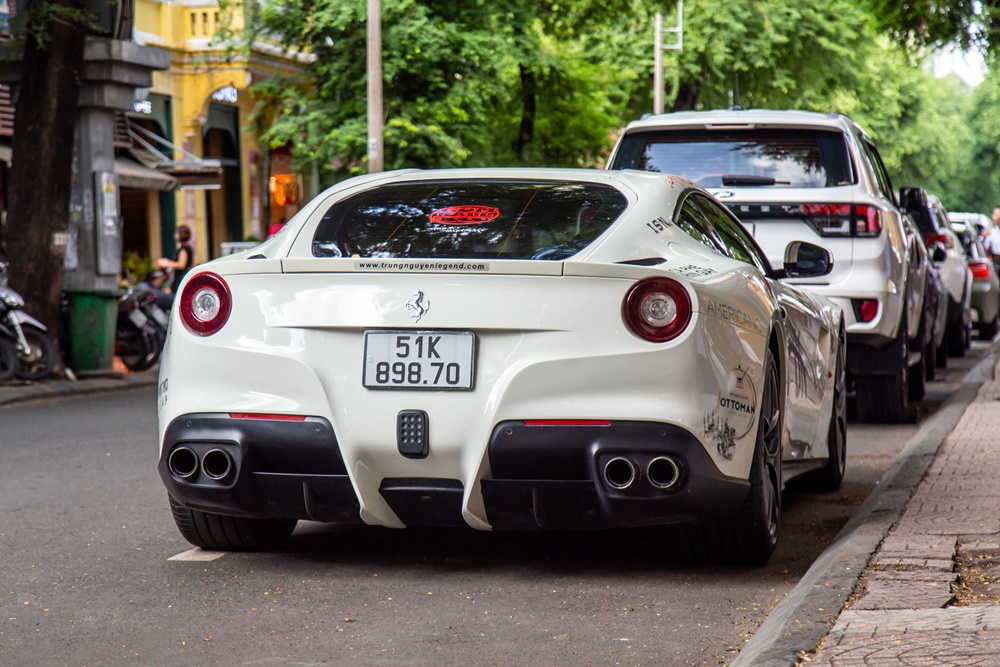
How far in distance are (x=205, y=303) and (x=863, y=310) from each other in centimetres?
543

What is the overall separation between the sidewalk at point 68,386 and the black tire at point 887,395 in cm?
616

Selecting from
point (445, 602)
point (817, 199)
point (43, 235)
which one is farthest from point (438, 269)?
point (43, 235)

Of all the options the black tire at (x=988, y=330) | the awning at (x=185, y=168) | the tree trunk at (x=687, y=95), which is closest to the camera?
the black tire at (x=988, y=330)

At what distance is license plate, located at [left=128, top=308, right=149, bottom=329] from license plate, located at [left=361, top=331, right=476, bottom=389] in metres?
12.7

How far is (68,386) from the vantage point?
14797mm

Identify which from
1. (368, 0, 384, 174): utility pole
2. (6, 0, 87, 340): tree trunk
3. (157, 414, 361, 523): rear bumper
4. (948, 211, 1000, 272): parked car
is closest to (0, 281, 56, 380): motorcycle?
(6, 0, 87, 340): tree trunk

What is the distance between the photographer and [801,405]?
664 cm

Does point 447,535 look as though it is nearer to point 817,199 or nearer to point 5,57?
point 817,199

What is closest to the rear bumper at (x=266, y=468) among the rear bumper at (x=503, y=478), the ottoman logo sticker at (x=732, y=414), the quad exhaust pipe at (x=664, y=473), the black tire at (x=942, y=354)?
the rear bumper at (x=503, y=478)

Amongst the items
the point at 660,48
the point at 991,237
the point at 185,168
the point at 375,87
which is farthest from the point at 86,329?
the point at 660,48

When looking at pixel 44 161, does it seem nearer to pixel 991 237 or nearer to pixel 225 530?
pixel 225 530

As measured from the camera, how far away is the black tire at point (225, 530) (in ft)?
19.4

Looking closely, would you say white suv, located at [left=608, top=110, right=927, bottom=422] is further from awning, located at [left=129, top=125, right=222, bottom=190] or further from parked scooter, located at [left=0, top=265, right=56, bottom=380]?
awning, located at [left=129, top=125, right=222, bottom=190]

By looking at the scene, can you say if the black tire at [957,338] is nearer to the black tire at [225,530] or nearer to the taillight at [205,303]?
the black tire at [225,530]
